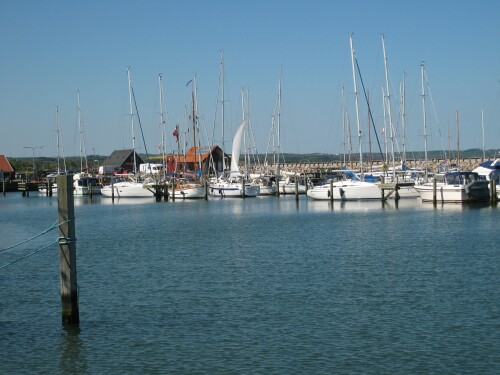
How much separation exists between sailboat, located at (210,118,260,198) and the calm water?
119 ft

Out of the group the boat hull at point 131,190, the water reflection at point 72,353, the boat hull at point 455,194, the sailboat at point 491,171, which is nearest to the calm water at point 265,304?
the water reflection at point 72,353

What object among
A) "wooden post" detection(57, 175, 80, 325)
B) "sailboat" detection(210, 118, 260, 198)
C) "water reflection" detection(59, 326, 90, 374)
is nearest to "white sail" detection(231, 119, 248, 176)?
"sailboat" detection(210, 118, 260, 198)

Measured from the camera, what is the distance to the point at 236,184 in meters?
82.7

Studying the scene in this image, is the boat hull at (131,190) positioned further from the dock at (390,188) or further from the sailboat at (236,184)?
the dock at (390,188)

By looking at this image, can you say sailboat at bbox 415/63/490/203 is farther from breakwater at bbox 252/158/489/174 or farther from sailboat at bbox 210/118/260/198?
sailboat at bbox 210/118/260/198

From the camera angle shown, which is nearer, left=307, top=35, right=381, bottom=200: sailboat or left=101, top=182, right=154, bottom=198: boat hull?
left=307, top=35, right=381, bottom=200: sailboat

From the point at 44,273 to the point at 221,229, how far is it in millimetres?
20057

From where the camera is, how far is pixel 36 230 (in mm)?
51219

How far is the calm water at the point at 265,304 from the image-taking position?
58.0ft

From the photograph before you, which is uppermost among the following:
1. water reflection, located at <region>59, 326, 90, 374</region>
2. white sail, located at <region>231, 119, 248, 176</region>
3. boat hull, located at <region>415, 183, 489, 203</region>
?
white sail, located at <region>231, 119, 248, 176</region>

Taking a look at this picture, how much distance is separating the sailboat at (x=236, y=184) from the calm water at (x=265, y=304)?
3628cm

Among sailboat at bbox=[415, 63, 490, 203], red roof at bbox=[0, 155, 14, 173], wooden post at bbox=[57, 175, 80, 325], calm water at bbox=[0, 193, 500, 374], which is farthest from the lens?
red roof at bbox=[0, 155, 14, 173]

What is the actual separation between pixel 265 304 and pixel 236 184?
196 feet

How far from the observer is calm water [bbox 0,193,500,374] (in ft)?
58.0
